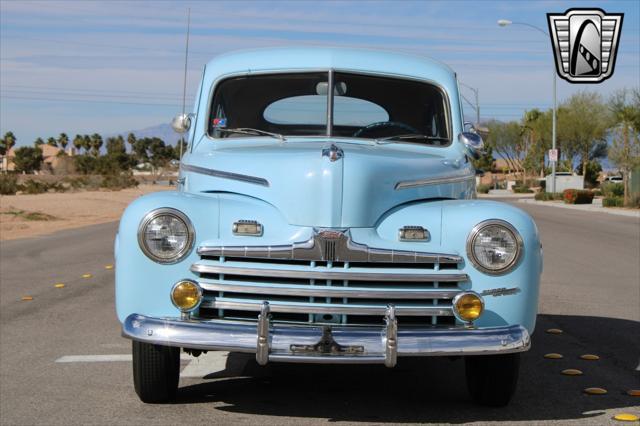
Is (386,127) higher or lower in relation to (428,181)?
higher

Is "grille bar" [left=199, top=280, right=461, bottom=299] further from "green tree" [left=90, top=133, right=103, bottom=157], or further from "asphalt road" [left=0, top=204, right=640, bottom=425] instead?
"green tree" [left=90, top=133, right=103, bottom=157]

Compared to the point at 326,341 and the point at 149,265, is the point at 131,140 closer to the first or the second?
the point at 149,265

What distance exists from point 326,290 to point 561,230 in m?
19.1

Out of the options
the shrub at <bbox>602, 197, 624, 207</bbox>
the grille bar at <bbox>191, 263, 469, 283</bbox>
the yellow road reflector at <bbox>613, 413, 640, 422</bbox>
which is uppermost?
the grille bar at <bbox>191, 263, 469, 283</bbox>

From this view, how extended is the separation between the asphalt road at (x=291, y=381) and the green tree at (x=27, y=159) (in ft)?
309

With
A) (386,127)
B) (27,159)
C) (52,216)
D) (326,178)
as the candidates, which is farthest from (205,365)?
(27,159)

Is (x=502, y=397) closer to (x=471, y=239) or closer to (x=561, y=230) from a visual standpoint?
(x=471, y=239)

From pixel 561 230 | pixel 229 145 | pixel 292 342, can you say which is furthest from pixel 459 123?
pixel 561 230

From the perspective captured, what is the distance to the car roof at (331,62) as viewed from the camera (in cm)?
654

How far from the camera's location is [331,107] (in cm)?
625

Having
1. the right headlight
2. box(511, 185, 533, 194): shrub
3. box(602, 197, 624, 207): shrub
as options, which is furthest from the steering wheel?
box(511, 185, 533, 194): shrub

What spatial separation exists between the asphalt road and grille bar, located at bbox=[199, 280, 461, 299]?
0.78m

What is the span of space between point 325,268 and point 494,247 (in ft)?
2.90

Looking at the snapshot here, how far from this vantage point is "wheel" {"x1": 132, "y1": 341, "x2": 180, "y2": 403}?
199 inches
